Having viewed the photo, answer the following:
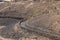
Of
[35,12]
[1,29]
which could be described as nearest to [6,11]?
[35,12]

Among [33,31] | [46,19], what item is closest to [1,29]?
[33,31]

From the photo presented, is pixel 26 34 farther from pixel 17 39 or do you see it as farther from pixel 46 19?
pixel 46 19

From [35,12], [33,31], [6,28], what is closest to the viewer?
[33,31]

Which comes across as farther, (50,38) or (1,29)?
(1,29)

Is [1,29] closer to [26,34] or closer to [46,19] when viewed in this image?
[26,34]

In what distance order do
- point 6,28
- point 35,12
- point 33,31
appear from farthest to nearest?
point 35,12 < point 6,28 < point 33,31

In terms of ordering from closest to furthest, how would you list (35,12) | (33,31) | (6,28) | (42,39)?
1. (42,39)
2. (33,31)
3. (6,28)
4. (35,12)

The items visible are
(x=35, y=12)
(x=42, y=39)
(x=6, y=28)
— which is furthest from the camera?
(x=35, y=12)

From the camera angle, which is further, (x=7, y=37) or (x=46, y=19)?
(x=46, y=19)

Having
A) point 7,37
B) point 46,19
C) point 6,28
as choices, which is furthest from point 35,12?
point 7,37
